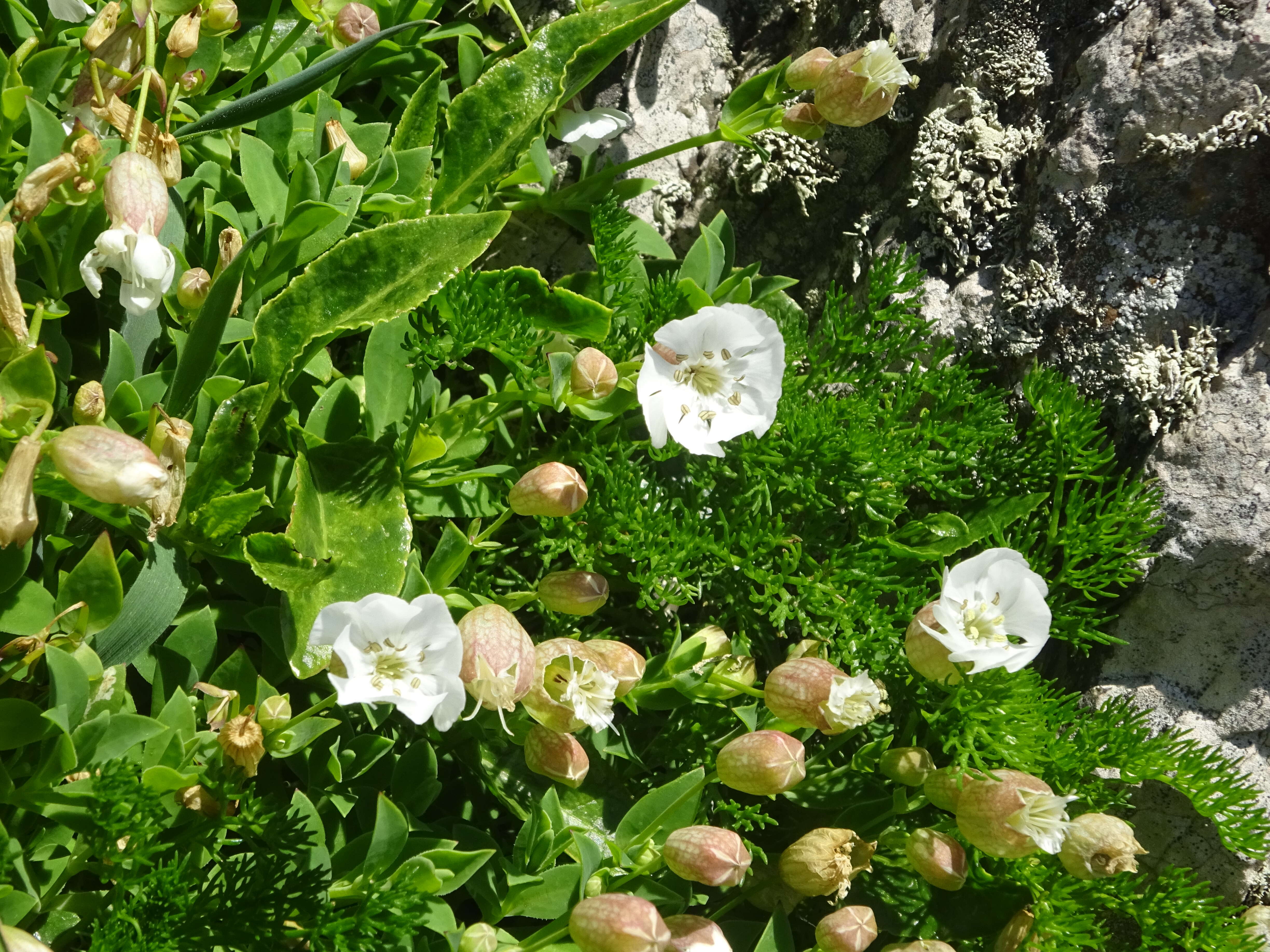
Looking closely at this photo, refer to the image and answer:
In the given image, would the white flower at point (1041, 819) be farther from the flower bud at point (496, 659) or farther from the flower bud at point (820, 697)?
the flower bud at point (496, 659)

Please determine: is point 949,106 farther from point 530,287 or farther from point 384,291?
point 384,291

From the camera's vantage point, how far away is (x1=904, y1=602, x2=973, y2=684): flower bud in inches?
62.8

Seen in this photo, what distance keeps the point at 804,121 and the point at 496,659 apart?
1.09 m

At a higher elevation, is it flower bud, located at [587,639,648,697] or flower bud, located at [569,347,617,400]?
flower bud, located at [569,347,617,400]

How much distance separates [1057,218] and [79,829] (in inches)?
72.1

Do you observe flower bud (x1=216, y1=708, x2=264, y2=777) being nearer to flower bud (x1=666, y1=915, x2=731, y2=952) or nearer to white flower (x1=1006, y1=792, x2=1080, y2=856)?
flower bud (x1=666, y1=915, x2=731, y2=952)

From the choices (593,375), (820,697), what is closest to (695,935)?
(820,697)

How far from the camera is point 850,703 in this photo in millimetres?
1587

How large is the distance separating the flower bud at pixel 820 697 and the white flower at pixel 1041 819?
243mm

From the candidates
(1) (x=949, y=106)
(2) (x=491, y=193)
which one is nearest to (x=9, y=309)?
(2) (x=491, y=193)

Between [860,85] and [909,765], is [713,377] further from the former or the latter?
[909,765]

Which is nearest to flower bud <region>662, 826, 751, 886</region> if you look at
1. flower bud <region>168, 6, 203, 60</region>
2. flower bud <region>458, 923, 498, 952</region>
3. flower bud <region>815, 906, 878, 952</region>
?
flower bud <region>815, 906, 878, 952</region>

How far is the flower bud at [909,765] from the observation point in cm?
163

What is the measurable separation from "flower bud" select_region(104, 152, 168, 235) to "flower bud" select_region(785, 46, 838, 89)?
3.44 ft
